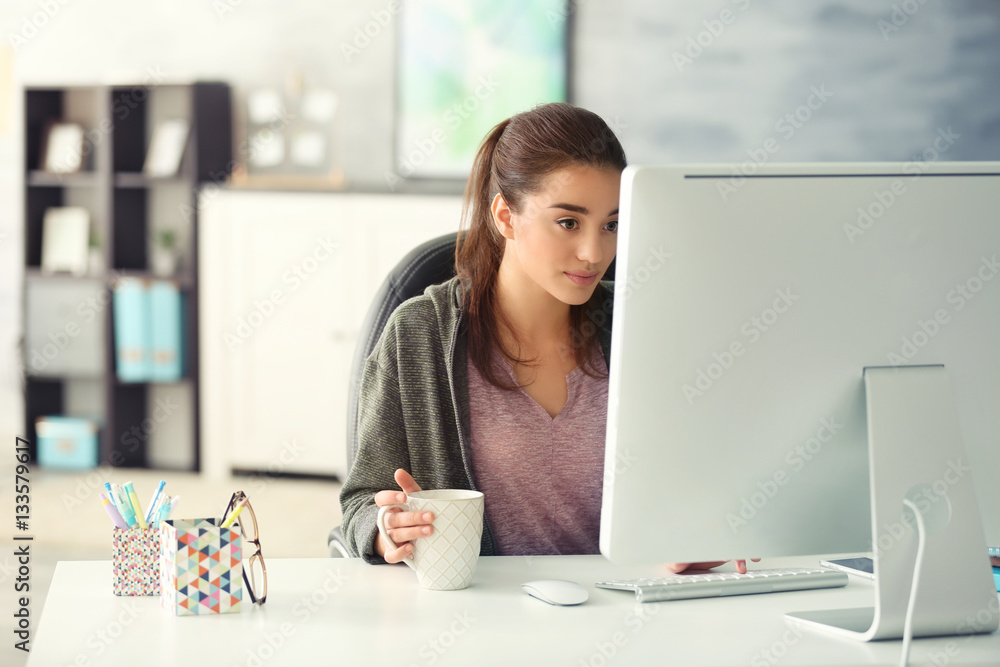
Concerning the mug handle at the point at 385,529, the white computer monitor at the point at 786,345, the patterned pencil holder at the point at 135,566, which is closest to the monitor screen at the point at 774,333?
the white computer monitor at the point at 786,345

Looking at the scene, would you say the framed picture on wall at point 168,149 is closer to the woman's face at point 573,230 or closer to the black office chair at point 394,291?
the black office chair at point 394,291

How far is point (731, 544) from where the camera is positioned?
100 centimetres

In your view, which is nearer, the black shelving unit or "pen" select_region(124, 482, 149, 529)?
"pen" select_region(124, 482, 149, 529)

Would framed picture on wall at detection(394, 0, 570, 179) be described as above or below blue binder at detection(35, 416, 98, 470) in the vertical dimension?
above

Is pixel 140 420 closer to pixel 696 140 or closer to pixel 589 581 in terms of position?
pixel 696 140

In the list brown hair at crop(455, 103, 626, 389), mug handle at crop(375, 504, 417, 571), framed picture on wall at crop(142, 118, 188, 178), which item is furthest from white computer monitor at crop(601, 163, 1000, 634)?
framed picture on wall at crop(142, 118, 188, 178)

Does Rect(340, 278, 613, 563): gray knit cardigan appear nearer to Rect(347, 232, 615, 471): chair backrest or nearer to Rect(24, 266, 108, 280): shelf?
Rect(347, 232, 615, 471): chair backrest

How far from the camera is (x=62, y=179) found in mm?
4617

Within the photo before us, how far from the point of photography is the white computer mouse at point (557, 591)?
1116mm

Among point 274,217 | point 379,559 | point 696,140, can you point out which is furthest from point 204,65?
point 379,559

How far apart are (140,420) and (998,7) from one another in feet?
13.6

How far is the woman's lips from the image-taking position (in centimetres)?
151

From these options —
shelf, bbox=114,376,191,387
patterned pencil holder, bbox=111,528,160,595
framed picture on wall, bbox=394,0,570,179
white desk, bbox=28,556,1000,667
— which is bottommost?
shelf, bbox=114,376,191,387

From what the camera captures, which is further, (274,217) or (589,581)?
(274,217)
